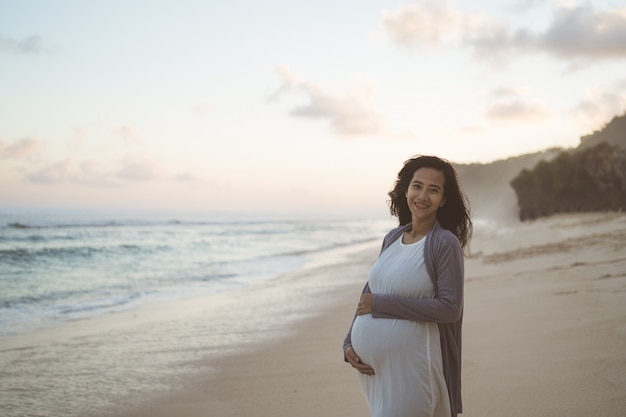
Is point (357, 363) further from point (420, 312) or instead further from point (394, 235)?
point (394, 235)

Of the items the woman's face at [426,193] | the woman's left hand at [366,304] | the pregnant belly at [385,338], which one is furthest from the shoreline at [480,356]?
the woman's face at [426,193]

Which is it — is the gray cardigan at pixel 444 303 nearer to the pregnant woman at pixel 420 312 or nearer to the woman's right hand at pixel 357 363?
the pregnant woman at pixel 420 312

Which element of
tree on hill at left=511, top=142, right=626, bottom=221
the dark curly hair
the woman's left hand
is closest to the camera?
the woman's left hand

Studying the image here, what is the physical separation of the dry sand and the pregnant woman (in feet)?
5.38

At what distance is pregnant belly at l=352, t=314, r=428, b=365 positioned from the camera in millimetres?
2467

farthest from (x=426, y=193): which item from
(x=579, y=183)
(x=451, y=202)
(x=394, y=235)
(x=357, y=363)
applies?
(x=579, y=183)

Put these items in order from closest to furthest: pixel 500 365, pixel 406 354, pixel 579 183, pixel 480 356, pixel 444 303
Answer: pixel 444 303 → pixel 406 354 → pixel 500 365 → pixel 480 356 → pixel 579 183

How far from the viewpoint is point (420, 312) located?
239 cm

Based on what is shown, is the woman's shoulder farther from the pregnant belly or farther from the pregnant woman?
the pregnant belly

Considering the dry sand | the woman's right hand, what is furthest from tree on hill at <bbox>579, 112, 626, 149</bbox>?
the woman's right hand

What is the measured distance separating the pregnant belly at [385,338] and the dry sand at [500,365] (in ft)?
5.58

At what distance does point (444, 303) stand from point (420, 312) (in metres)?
0.12

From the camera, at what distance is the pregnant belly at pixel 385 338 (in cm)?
247

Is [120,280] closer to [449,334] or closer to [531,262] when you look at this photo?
[531,262]
